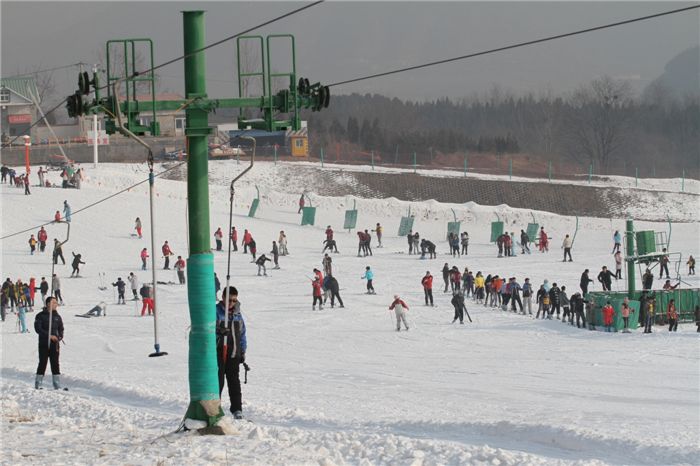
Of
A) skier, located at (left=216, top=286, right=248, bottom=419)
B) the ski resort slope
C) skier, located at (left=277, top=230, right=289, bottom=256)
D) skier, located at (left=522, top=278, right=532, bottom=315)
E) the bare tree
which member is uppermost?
the bare tree

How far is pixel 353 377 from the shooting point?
17.9 meters

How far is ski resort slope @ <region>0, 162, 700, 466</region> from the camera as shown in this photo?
1027 centimetres

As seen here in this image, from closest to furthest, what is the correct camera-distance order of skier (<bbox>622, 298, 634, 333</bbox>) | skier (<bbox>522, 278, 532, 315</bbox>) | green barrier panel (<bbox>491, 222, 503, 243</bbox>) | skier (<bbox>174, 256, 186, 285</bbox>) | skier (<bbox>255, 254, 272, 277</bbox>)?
skier (<bbox>622, 298, 634, 333</bbox>), skier (<bbox>522, 278, 532, 315</bbox>), skier (<bbox>174, 256, 186, 285</bbox>), skier (<bbox>255, 254, 272, 277</bbox>), green barrier panel (<bbox>491, 222, 503, 243</bbox>)

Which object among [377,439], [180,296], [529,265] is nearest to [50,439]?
[377,439]

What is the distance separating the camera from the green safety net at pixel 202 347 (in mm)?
11156

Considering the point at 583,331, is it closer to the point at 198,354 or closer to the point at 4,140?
the point at 198,354

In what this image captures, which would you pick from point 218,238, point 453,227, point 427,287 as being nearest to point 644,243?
point 427,287

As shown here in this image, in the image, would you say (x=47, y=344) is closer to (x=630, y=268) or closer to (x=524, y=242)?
(x=630, y=268)

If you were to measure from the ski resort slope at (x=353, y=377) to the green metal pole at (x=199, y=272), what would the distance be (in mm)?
555

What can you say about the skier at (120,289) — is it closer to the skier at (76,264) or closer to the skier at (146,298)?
the skier at (146,298)

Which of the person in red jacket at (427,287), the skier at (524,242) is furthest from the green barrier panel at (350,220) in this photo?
the person in red jacket at (427,287)

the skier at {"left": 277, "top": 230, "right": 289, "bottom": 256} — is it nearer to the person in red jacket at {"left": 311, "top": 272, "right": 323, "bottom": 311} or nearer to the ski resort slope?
the ski resort slope

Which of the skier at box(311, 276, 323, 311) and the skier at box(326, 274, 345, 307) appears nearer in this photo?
the skier at box(311, 276, 323, 311)

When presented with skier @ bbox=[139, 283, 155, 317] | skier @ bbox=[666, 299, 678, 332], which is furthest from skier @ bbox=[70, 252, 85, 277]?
skier @ bbox=[666, 299, 678, 332]
